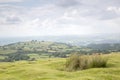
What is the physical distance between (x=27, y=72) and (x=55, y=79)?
4543 millimetres

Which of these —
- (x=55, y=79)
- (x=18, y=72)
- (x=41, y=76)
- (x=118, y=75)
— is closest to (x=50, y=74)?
(x=41, y=76)

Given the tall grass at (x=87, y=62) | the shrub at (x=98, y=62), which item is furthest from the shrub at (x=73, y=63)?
the shrub at (x=98, y=62)

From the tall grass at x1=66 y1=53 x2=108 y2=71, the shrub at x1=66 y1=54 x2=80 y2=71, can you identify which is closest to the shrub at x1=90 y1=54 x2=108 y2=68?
the tall grass at x1=66 y1=53 x2=108 y2=71

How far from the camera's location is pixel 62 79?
1764 centimetres

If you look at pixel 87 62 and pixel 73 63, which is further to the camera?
pixel 73 63

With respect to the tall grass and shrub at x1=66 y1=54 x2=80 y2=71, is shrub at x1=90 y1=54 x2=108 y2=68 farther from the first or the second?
shrub at x1=66 y1=54 x2=80 y2=71

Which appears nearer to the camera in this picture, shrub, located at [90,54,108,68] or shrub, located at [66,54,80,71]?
shrub, located at [90,54,108,68]

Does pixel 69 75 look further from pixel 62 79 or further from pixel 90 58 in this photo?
pixel 90 58

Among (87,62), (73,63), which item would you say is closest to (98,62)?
(87,62)

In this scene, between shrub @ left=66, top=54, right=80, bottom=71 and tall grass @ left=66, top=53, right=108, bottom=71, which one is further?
shrub @ left=66, top=54, right=80, bottom=71

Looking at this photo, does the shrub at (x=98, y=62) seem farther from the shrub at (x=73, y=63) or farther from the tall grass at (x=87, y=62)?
the shrub at (x=73, y=63)

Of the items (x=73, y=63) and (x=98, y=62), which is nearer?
(x=98, y=62)

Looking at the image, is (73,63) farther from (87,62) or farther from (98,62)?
(98,62)

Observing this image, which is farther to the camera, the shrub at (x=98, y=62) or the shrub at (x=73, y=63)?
the shrub at (x=73, y=63)
